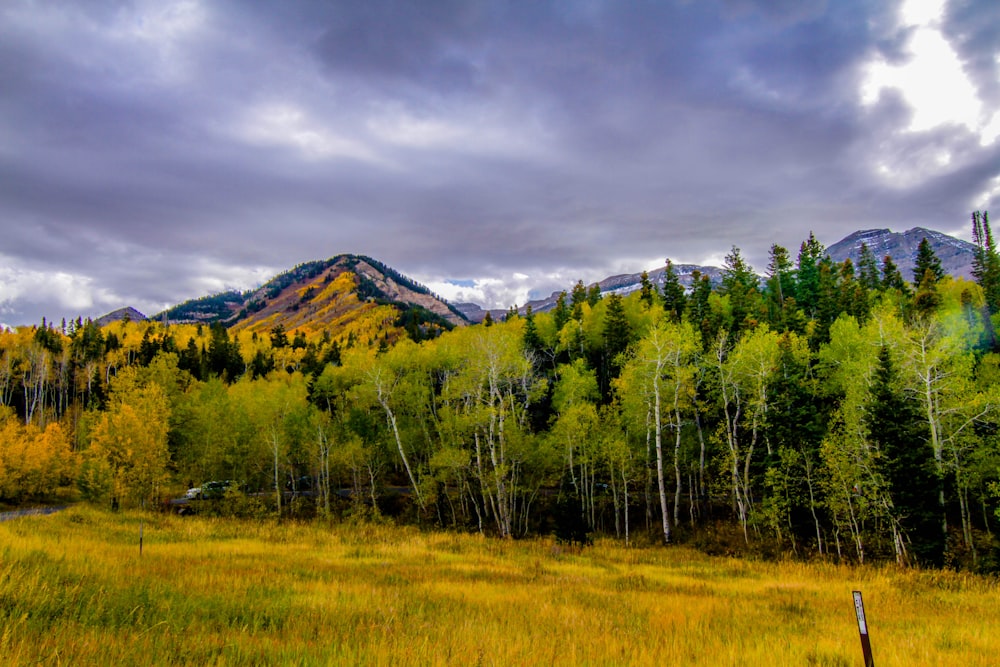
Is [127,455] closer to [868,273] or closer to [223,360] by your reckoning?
[223,360]

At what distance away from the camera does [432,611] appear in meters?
10.1

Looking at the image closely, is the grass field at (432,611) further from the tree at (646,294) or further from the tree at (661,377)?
the tree at (646,294)

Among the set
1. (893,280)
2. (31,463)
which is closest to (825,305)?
(893,280)

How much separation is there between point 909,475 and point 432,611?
28.4 metres

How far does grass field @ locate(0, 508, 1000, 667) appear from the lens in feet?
20.5

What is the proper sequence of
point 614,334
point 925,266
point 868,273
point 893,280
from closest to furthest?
1. point 614,334
2. point 925,266
3. point 893,280
4. point 868,273

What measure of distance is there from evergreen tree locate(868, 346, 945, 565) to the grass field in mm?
6165

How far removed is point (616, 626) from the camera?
962 cm

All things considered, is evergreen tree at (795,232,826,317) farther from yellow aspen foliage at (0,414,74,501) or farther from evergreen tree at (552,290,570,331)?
yellow aspen foliage at (0,414,74,501)

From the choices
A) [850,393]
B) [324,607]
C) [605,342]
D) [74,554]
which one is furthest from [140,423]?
[605,342]

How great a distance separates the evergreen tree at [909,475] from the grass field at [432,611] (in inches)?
243

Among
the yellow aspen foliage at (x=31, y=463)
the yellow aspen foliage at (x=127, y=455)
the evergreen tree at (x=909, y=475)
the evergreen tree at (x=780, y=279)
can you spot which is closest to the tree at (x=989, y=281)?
the evergreen tree at (x=780, y=279)

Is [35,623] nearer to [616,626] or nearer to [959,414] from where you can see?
[616,626]

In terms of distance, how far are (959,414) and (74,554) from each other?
42.5 m
